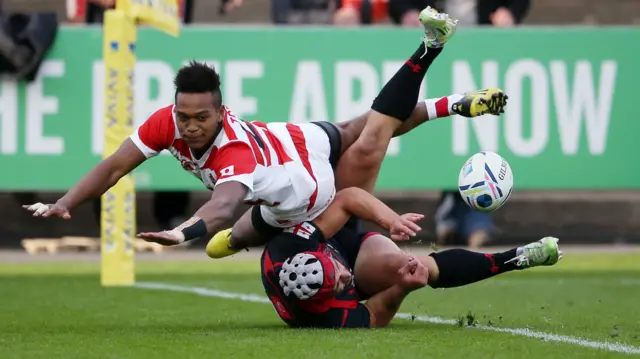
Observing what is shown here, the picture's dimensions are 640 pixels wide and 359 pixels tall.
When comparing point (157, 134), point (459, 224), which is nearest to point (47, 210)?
point (157, 134)

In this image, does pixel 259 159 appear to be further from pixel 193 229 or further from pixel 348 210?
pixel 193 229

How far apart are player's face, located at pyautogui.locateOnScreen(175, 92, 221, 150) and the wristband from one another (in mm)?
646

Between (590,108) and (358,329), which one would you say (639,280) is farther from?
(358,329)

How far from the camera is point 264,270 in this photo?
7.61 metres

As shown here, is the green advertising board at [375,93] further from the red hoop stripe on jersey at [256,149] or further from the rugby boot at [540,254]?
the red hoop stripe on jersey at [256,149]

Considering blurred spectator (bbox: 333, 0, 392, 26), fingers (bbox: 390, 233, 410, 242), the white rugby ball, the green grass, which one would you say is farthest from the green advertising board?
fingers (bbox: 390, 233, 410, 242)

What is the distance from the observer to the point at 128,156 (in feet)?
24.4

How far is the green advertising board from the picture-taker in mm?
14539

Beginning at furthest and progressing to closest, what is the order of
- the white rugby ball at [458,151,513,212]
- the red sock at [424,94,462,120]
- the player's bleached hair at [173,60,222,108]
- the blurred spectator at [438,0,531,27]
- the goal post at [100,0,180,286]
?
the blurred spectator at [438,0,531,27] < the goal post at [100,0,180,286] < the red sock at [424,94,462,120] < the white rugby ball at [458,151,513,212] < the player's bleached hair at [173,60,222,108]

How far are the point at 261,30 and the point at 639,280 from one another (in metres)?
5.57

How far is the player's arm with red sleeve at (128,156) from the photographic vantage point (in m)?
7.32

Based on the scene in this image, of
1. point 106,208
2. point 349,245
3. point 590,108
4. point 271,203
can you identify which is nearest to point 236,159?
point 271,203

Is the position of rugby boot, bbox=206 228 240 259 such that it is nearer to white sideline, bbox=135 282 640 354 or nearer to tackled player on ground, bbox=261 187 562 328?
tackled player on ground, bbox=261 187 562 328

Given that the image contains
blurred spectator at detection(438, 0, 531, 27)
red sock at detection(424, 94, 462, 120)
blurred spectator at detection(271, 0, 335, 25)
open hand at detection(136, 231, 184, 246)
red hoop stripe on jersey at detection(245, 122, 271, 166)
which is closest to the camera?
open hand at detection(136, 231, 184, 246)
